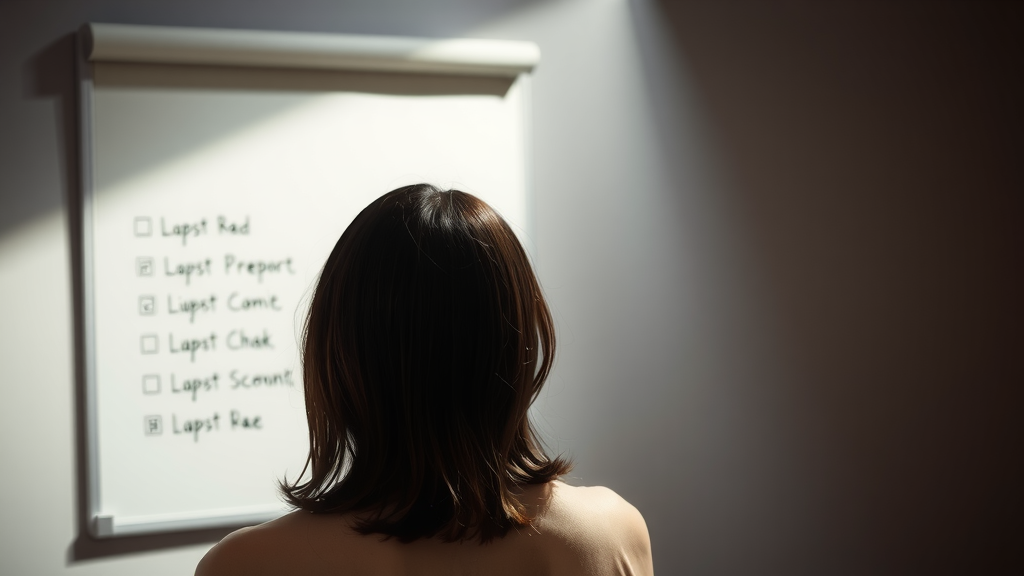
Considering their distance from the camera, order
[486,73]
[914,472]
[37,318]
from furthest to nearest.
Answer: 1. [914,472]
2. [486,73]
3. [37,318]

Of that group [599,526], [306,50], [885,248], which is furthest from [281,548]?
[885,248]

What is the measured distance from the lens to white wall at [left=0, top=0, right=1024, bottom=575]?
1502mm

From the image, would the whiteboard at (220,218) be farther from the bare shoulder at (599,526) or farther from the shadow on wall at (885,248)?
the bare shoulder at (599,526)

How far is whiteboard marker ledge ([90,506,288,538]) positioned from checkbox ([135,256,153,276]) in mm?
387

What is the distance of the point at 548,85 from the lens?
4.91 feet

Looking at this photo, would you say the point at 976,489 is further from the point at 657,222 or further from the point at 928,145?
the point at 657,222

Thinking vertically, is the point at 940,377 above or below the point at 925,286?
below

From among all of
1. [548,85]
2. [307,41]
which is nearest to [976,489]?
[548,85]

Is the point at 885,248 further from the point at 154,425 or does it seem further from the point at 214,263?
the point at 154,425

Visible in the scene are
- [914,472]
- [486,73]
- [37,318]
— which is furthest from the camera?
[914,472]

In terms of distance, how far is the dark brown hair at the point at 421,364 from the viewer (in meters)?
0.61

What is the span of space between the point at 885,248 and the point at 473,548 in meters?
1.34

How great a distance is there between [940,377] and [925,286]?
0.64 ft

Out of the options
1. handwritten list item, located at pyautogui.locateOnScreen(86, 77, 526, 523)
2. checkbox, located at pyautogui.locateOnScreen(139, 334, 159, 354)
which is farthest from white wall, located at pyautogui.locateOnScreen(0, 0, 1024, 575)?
checkbox, located at pyautogui.locateOnScreen(139, 334, 159, 354)
